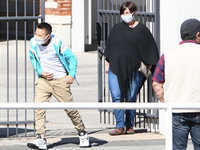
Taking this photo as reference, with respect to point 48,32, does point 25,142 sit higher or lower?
lower

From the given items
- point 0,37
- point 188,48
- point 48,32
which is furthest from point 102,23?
point 0,37

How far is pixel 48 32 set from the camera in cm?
574

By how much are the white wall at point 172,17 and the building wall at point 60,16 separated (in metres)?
11.1

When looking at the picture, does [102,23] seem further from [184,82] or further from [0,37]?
[0,37]

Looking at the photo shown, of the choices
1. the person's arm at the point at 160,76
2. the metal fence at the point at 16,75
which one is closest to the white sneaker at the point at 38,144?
the metal fence at the point at 16,75

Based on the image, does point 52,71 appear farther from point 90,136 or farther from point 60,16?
point 60,16

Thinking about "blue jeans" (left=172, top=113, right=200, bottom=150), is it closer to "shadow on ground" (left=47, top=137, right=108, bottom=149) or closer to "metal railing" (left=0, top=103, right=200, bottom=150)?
"metal railing" (left=0, top=103, right=200, bottom=150)

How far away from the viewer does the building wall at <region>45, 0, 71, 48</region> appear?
57.1ft

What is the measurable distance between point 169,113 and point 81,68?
1069cm

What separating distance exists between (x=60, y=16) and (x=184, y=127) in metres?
14.0

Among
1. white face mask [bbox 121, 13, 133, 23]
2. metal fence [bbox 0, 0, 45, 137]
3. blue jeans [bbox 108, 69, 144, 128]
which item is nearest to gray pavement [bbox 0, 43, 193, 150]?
metal fence [bbox 0, 0, 45, 137]

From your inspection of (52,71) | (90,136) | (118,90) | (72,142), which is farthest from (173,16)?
(72,142)

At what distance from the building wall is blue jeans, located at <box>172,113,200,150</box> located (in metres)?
13.8

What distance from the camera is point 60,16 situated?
57.4ft
